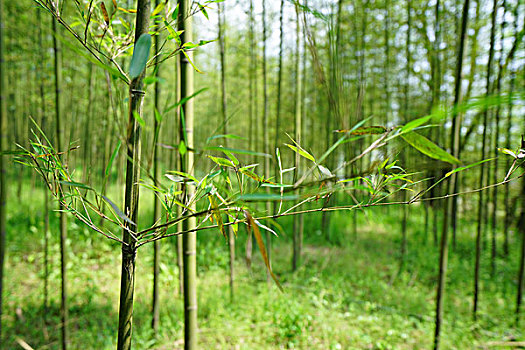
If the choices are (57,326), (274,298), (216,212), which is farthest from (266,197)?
(57,326)

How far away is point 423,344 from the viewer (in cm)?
213

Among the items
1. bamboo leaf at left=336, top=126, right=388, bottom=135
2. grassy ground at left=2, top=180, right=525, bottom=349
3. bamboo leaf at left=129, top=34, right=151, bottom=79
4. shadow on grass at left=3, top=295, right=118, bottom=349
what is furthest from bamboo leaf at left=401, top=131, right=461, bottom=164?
shadow on grass at left=3, top=295, right=118, bottom=349

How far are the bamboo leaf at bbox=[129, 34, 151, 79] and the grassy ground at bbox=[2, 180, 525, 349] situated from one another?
1.41 m

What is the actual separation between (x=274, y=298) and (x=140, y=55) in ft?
8.41

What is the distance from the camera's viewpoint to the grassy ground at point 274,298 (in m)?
2.11

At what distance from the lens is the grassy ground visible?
2105 mm

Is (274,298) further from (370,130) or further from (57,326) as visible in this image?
(370,130)

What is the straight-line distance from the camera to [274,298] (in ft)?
8.44

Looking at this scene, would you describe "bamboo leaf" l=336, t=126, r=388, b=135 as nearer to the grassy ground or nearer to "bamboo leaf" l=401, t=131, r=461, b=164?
"bamboo leaf" l=401, t=131, r=461, b=164

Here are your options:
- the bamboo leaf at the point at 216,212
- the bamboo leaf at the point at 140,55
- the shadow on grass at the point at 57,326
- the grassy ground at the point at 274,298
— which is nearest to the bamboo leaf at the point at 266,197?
the bamboo leaf at the point at 216,212

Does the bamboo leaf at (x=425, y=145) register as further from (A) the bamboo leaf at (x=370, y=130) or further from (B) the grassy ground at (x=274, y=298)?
(B) the grassy ground at (x=274, y=298)

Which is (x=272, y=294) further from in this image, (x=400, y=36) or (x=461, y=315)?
(x=400, y=36)

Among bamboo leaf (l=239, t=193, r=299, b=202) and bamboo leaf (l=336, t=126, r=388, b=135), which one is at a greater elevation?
bamboo leaf (l=336, t=126, r=388, b=135)

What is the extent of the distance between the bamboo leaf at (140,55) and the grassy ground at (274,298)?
55.3 inches
